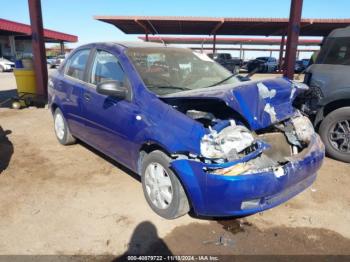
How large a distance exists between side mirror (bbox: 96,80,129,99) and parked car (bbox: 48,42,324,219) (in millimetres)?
11

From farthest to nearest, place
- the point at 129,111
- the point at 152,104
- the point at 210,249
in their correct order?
the point at 129,111
the point at 152,104
the point at 210,249

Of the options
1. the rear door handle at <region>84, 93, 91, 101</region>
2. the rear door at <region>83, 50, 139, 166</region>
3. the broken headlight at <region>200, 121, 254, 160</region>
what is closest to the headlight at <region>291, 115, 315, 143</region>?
the broken headlight at <region>200, 121, 254, 160</region>

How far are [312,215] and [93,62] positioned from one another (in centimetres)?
329

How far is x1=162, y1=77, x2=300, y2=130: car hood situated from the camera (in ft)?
9.45

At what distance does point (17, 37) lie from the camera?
130 feet

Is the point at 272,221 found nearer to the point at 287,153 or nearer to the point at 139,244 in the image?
the point at 287,153

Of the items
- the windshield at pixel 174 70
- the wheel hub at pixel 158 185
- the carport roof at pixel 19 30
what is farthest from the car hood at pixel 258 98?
the carport roof at pixel 19 30

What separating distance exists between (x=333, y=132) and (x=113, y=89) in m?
3.50

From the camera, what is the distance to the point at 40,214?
11.0 ft

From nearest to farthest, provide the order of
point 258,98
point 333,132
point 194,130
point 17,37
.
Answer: point 194,130 < point 258,98 < point 333,132 < point 17,37

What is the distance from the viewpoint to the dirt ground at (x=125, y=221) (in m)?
2.85

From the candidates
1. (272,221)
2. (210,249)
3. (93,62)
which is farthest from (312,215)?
(93,62)

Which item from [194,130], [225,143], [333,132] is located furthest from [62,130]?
[333,132]

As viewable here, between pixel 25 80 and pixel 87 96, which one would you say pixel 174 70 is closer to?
pixel 87 96
